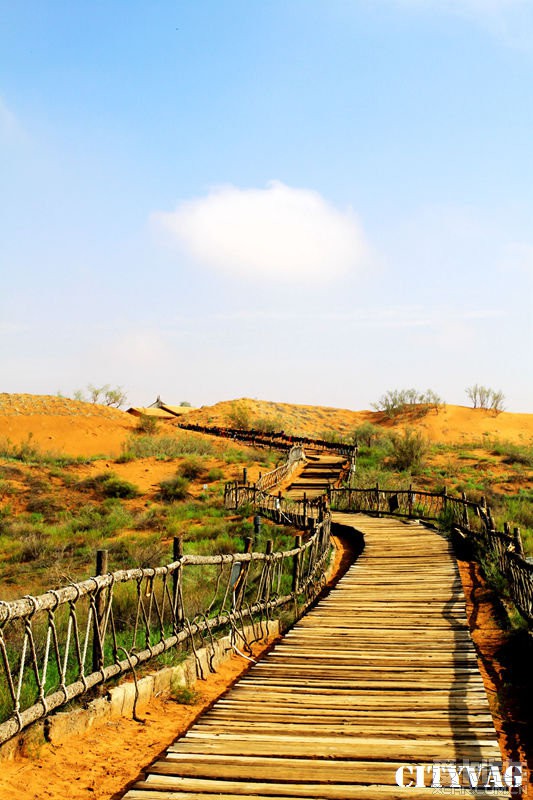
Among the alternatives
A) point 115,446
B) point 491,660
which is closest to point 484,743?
point 491,660

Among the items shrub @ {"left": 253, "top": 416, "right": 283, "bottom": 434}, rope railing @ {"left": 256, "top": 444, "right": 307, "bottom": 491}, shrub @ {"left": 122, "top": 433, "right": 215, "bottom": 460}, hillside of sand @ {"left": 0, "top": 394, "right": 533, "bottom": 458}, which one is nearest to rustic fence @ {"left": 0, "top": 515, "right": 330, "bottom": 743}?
rope railing @ {"left": 256, "top": 444, "right": 307, "bottom": 491}

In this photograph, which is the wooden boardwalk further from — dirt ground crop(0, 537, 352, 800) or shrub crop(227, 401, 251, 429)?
shrub crop(227, 401, 251, 429)

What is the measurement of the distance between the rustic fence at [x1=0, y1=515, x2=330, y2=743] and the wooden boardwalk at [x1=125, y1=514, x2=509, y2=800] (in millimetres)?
904

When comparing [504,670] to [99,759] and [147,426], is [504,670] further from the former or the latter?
[147,426]

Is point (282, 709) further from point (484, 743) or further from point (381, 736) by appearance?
point (484, 743)

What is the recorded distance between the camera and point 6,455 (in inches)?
1300

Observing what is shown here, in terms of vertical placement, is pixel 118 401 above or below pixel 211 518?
above

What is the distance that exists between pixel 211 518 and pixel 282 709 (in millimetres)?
15004

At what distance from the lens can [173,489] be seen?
2469cm

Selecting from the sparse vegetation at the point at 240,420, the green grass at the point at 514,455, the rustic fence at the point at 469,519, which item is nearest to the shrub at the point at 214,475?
the rustic fence at the point at 469,519

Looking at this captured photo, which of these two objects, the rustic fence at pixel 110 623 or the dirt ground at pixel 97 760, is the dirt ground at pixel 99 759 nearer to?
the dirt ground at pixel 97 760

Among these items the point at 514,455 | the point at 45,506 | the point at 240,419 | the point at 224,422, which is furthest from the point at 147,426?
the point at 514,455

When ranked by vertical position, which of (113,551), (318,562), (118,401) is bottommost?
(113,551)

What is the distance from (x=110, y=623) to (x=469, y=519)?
11039 millimetres
